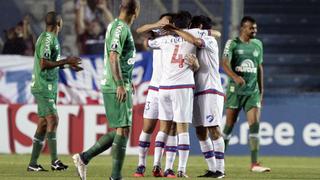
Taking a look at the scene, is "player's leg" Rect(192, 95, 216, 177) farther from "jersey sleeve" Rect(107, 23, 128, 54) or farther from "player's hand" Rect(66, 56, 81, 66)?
"jersey sleeve" Rect(107, 23, 128, 54)

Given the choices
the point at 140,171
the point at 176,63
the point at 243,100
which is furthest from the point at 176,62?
the point at 243,100

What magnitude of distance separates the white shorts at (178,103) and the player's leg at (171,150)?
494 millimetres

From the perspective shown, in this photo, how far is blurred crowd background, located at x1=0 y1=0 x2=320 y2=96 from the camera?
72.4 feet

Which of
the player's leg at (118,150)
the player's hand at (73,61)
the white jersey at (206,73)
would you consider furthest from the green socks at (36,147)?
the player's leg at (118,150)

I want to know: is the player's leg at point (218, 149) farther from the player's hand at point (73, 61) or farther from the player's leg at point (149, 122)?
the player's hand at point (73, 61)

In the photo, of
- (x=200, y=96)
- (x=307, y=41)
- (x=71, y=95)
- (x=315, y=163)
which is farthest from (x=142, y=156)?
(x=307, y=41)

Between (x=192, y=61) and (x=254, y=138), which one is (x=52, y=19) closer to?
(x=192, y=61)

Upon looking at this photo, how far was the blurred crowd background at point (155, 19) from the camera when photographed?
22.1 meters

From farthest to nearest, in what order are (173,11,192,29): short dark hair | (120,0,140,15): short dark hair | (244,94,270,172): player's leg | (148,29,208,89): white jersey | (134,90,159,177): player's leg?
(244,94,270,172): player's leg → (134,90,159,177): player's leg → (148,29,208,89): white jersey → (173,11,192,29): short dark hair → (120,0,140,15): short dark hair

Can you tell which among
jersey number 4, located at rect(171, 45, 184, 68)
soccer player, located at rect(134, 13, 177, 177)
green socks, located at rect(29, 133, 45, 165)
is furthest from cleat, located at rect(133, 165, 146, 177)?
green socks, located at rect(29, 133, 45, 165)

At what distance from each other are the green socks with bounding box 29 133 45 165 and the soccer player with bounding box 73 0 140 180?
11.5ft

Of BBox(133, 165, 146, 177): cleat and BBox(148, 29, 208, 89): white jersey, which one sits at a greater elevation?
BBox(148, 29, 208, 89): white jersey

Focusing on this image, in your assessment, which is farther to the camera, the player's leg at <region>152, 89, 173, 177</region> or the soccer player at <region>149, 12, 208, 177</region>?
the player's leg at <region>152, 89, 173, 177</region>

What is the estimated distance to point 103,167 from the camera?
17047mm
